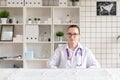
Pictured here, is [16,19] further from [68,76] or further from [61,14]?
[68,76]

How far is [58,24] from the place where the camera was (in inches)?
182

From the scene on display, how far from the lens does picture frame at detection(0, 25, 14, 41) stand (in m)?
4.74

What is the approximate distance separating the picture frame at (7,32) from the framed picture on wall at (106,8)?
171 centimetres

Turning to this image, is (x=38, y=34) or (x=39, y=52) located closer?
(x=38, y=34)

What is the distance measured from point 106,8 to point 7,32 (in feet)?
6.44

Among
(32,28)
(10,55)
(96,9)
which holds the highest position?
(96,9)

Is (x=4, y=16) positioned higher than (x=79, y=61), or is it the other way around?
(x=4, y=16)

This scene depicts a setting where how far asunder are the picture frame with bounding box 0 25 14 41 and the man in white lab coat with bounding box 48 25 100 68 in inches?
95.0

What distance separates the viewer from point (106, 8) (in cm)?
479

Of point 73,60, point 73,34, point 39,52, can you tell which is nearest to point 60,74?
point 73,60

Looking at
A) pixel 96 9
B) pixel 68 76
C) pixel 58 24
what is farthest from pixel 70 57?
pixel 96 9

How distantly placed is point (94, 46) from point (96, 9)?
714 mm

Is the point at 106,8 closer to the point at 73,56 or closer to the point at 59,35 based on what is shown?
the point at 59,35

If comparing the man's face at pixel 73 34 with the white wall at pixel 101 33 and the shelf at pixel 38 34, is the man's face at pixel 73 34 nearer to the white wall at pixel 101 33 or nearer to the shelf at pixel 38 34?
the shelf at pixel 38 34
